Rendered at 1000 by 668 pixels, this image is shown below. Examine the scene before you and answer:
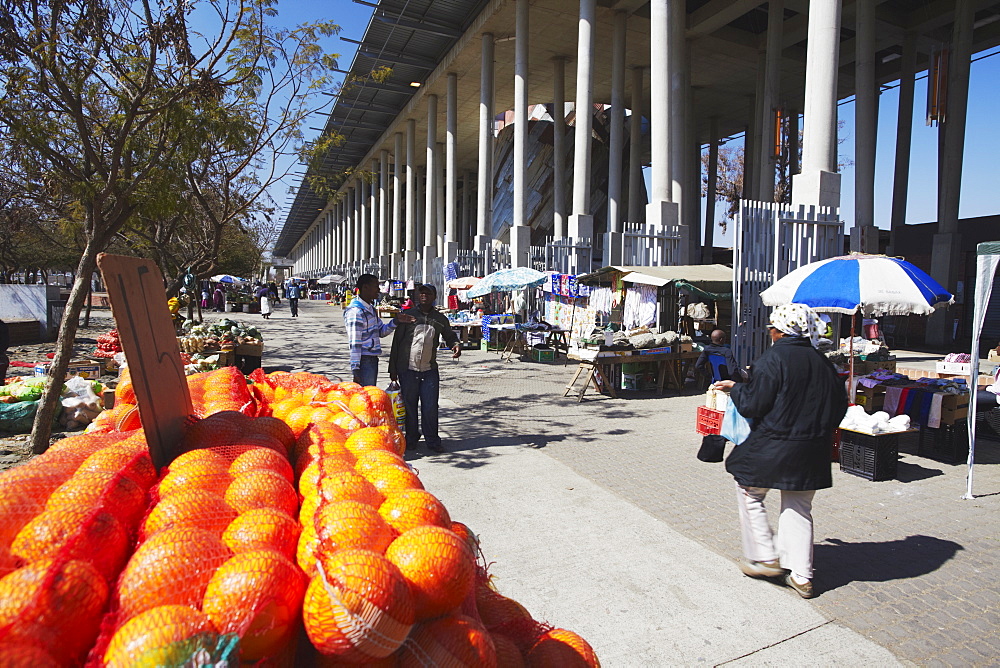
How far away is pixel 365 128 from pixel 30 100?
125 feet

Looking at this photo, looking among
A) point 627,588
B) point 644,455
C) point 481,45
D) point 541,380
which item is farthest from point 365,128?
point 627,588

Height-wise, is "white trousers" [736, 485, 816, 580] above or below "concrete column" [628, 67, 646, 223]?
below

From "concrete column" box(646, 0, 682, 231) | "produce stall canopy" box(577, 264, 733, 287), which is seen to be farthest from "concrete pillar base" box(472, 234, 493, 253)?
"produce stall canopy" box(577, 264, 733, 287)

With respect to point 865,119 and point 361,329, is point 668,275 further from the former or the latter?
point 865,119

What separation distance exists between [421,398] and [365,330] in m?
1.01

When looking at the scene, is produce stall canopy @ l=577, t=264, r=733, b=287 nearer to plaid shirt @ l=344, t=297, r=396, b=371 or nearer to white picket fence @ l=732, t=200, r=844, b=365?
white picket fence @ l=732, t=200, r=844, b=365

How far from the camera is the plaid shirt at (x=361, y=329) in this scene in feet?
22.0

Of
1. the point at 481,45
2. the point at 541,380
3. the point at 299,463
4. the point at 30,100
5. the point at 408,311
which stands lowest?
the point at 541,380

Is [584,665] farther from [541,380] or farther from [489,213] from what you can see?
[489,213]

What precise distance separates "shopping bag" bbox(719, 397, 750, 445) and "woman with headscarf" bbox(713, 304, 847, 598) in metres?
0.25

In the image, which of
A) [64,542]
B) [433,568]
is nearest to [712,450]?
[433,568]

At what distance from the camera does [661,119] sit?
17.1 meters

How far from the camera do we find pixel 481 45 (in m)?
26.8

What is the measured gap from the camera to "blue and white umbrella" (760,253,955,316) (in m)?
6.60
